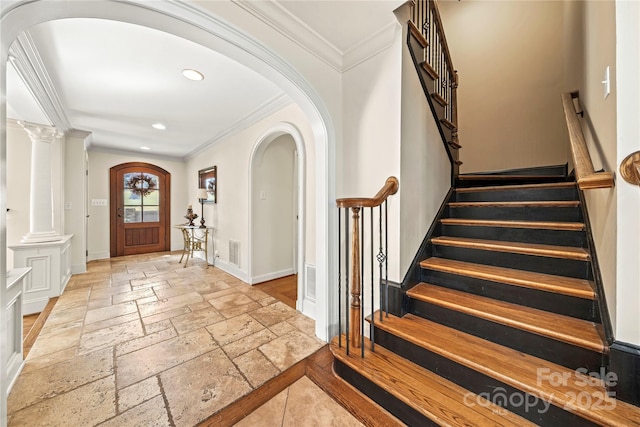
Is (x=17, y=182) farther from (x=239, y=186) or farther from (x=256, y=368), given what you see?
(x=256, y=368)

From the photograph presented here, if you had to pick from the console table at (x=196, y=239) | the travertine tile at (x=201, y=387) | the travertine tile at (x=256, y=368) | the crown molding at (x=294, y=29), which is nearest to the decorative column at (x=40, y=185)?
the console table at (x=196, y=239)

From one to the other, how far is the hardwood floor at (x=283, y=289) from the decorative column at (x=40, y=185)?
108 inches

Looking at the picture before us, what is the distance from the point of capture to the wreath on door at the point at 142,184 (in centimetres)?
557

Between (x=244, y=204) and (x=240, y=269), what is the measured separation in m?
1.04

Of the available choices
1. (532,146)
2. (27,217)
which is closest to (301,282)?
(532,146)

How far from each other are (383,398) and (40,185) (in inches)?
176

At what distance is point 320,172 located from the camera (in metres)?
2.06

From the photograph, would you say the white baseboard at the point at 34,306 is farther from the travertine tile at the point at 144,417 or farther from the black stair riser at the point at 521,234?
the black stair riser at the point at 521,234

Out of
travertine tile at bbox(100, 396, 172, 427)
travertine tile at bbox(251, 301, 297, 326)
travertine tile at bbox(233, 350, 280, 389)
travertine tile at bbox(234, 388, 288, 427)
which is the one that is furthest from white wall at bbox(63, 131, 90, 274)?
travertine tile at bbox(234, 388, 288, 427)

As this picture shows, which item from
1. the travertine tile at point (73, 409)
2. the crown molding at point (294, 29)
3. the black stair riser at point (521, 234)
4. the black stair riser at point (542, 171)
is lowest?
the travertine tile at point (73, 409)

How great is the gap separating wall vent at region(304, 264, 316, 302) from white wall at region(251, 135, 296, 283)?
1.24m

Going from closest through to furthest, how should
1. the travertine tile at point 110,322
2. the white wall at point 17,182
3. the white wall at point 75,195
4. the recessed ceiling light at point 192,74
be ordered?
the travertine tile at point 110,322 < the recessed ceiling light at point 192,74 < the white wall at point 17,182 < the white wall at point 75,195

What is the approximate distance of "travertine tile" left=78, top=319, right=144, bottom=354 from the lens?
6.45 feet

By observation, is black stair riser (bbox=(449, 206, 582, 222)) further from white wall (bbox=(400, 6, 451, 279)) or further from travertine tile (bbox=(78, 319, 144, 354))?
travertine tile (bbox=(78, 319, 144, 354))
